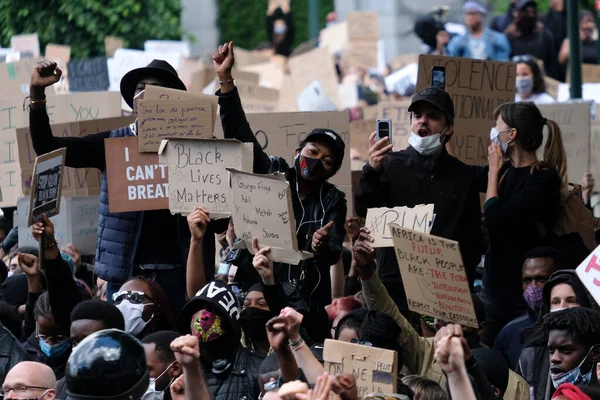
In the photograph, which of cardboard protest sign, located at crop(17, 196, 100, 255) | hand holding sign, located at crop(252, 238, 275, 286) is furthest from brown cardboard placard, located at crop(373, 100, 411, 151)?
hand holding sign, located at crop(252, 238, 275, 286)

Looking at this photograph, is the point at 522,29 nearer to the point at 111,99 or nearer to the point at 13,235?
the point at 111,99

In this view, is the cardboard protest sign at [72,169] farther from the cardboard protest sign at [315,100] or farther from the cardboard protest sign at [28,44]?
the cardboard protest sign at [28,44]

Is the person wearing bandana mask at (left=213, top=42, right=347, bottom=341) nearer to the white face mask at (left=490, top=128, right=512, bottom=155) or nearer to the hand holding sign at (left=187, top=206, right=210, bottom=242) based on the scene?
the hand holding sign at (left=187, top=206, right=210, bottom=242)

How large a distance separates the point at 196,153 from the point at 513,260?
5.90 feet

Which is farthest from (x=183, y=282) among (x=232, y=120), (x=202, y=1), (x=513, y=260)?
(x=202, y=1)

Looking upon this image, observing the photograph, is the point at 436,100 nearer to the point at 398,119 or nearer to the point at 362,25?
the point at 398,119

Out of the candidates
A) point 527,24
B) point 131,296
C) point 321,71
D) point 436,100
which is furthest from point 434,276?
point 527,24

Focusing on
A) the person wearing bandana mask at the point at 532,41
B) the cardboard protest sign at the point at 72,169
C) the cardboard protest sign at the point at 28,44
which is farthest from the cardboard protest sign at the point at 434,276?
the cardboard protest sign at the point at 28,44

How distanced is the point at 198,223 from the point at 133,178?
66cm

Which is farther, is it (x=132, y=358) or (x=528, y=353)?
(x=528, y=353)

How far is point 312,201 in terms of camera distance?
6797mm

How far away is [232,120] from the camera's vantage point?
7.00 meters

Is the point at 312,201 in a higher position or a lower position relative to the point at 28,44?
lower

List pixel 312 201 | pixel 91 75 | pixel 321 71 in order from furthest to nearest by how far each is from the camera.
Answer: pixel 321 71, pixel 91 75, pixel 312 201
